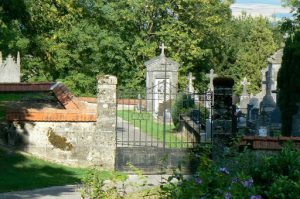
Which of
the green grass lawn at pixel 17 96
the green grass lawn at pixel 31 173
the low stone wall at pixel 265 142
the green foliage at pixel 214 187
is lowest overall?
the green grass lawn at pixel 31 173

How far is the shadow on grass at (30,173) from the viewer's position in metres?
11.5

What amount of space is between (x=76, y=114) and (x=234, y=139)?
4382 mm

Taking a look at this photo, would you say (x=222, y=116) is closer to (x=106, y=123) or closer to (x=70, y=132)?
(x=106, y=123)

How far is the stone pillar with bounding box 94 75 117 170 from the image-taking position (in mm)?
13945

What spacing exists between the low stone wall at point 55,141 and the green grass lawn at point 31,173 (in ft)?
0.82

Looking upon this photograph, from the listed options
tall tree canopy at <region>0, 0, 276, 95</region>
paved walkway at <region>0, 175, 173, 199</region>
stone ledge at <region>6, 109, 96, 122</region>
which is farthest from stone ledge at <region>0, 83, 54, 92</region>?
tall tree canopy at <region>0, 0, 276, 95</region>

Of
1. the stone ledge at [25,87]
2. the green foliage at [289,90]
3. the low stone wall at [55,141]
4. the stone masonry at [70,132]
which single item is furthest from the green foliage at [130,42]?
the low stone wall at [55,141]

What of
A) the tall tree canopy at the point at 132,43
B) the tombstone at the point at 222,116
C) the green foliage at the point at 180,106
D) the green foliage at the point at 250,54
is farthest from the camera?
the green foliage at the point at 250,54

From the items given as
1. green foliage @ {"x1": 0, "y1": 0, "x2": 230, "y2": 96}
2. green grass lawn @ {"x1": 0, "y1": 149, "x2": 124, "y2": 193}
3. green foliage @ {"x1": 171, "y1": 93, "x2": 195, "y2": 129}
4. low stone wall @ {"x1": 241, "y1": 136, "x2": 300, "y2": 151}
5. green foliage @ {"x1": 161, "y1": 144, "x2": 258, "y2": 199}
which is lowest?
green grass lawn @ {"x1": 0, "y1": 149, "x2": 124, "y2": 193}

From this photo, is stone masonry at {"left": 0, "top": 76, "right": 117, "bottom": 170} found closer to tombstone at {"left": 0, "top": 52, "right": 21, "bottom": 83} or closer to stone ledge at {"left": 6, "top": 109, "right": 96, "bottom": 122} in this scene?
stone ledge at {"left": 6, "top": 109, "right": 96, "bottom": 122}

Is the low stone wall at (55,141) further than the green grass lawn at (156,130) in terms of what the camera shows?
No

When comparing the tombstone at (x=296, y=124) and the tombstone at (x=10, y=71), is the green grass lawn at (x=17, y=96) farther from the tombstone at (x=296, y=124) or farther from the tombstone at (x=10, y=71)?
the tombstone at (x=10, y=71)

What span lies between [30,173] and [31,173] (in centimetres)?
2

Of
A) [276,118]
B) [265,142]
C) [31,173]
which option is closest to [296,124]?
[276,118]
